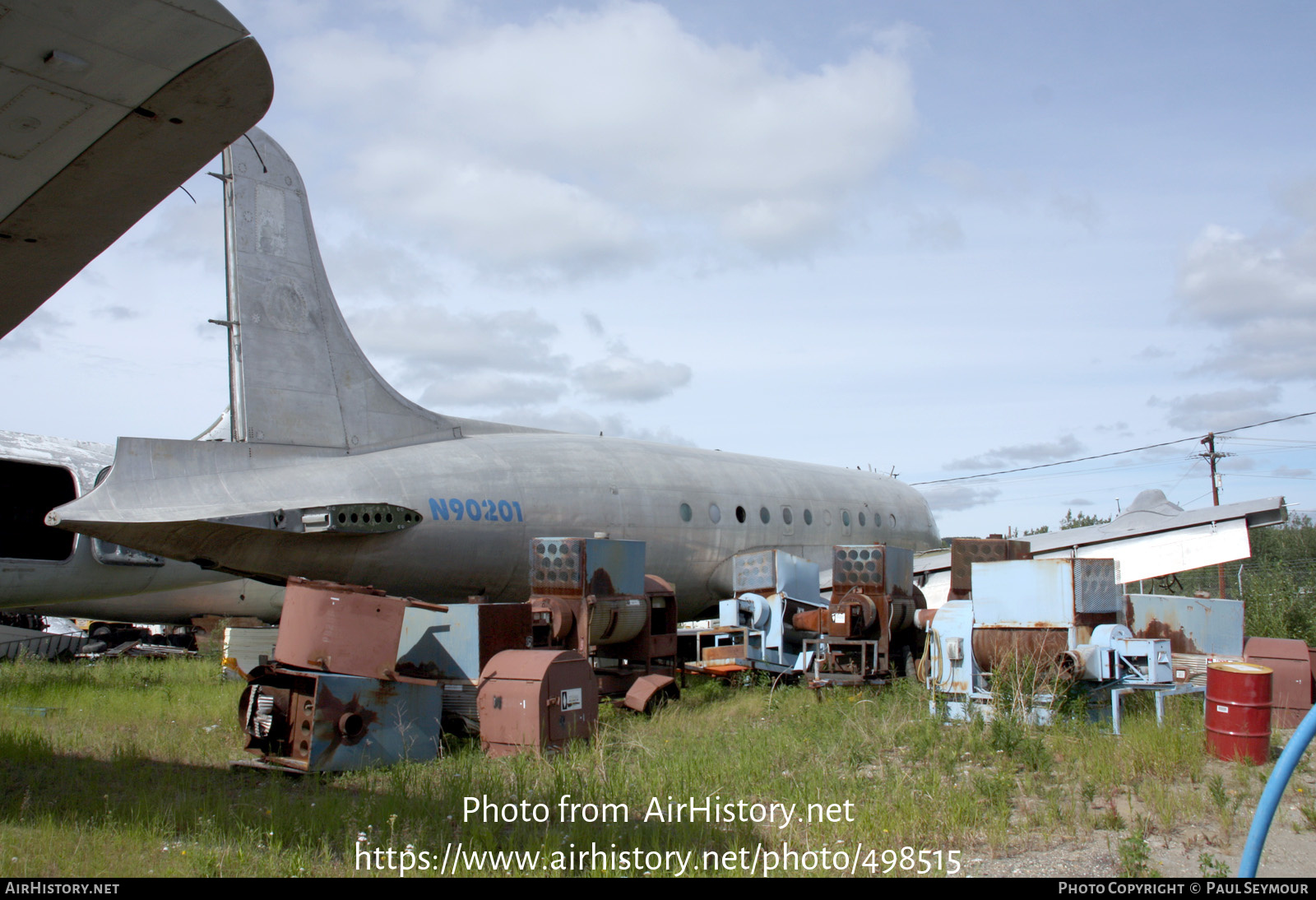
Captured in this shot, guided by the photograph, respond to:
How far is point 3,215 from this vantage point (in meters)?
4.90

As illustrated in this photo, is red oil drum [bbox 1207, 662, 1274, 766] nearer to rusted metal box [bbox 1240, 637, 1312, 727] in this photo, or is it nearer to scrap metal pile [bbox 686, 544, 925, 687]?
rusted metal box [bbox 1240, 637, 1312, 727]

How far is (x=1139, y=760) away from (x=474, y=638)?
20.8 ft

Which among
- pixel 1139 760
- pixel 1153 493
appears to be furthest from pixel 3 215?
pixel 1153 493

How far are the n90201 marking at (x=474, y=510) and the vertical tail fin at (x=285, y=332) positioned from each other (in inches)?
55.5

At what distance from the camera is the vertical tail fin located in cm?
1214

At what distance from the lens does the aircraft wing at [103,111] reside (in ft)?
13.0

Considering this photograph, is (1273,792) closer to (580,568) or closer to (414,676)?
(414,676)

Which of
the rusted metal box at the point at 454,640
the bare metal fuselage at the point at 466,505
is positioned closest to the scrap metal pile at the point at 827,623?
the bare metal fuselage at the point at 466,505

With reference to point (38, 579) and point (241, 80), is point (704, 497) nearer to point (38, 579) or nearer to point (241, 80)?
point (38, 579)

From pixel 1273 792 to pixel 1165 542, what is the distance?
1564cm

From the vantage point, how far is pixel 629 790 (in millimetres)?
7379

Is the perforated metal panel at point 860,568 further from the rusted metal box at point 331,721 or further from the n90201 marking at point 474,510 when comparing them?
the rusted metal box at point 331,721

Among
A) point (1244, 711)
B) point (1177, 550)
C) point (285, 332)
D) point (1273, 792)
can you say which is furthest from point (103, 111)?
point (1177, 550)

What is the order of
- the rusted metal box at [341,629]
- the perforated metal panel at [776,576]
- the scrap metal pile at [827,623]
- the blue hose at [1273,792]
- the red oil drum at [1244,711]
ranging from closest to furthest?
the blue hose at [1273,792], the red oil drum at [1244,711], the rusted metal box at [341,629], the scrap metal pile at [827,623], the perforated metal panel at [776,576]
